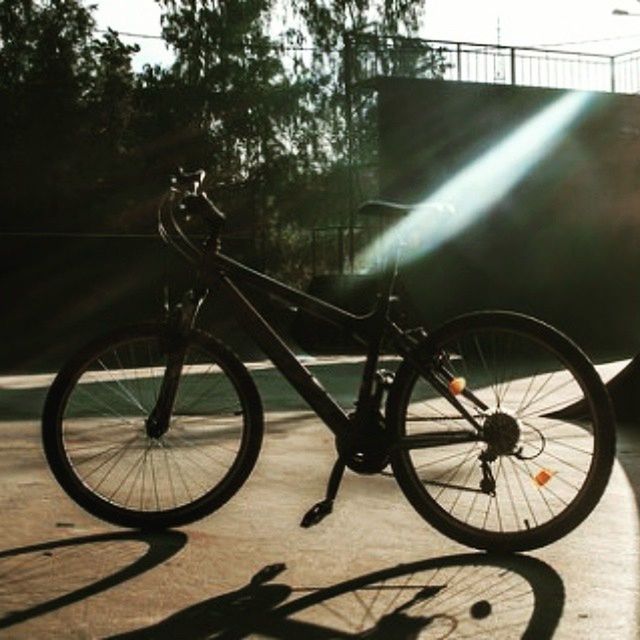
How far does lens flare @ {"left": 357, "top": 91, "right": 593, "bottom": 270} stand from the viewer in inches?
781

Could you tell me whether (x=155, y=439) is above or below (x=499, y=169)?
below

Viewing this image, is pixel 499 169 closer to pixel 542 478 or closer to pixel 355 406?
pixel 355 406

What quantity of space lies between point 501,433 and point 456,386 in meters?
0.21

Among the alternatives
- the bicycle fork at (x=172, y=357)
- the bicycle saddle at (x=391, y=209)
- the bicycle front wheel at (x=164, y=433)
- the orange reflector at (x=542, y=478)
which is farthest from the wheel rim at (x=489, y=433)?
the bicycle fork at (x=172, y=357)

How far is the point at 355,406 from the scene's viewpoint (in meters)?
4.05

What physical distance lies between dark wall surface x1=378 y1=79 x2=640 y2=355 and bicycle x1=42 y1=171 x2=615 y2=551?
15105 mm

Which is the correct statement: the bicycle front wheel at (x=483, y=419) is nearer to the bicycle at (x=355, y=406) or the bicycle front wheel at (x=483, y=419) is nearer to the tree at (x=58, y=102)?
the bicycle at (x=355, y=406)

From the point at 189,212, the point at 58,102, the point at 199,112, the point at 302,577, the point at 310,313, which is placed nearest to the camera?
the point at 302,577

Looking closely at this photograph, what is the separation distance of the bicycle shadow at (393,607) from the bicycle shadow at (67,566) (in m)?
0.35

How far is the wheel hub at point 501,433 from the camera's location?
3814 mm

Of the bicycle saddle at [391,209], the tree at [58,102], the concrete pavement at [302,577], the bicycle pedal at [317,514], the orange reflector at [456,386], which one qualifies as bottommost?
the concrete pavement at [302,577]

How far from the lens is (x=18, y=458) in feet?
19.0

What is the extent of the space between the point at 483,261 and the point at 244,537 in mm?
16513

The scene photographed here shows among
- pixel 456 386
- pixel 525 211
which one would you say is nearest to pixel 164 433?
pixel 456 386
